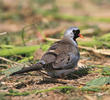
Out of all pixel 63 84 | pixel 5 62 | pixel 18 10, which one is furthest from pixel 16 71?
pixel 18 10

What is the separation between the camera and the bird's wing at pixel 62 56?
16.2 feet

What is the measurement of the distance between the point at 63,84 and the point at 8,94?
908 millimetres

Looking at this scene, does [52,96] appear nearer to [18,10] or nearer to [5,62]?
[5,62]

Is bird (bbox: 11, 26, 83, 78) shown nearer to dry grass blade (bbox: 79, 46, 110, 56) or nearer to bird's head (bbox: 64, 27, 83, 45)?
bird's head (bbox: 64, 27, 83, 45)

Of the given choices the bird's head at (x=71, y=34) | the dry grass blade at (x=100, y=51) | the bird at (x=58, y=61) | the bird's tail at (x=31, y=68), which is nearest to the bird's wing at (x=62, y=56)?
the bird at (x=58, y=61)

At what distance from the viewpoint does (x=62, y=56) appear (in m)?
5.05

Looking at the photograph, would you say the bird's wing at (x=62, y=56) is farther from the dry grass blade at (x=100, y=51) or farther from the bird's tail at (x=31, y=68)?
the dry grass blade at (x=100, y=51)

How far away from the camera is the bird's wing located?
4945mm

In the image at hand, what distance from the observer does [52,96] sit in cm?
443

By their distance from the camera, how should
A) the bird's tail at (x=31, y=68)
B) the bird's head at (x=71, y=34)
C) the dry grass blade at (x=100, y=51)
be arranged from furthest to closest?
the dry grass blade at (x=100, y=51) < the bird's head at (x=71, y=34) < the bird's tail at (x=31, y=68)

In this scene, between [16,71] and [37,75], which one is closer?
[16,71]

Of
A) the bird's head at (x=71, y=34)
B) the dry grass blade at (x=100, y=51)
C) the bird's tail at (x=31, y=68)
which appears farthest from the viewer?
the dry grass blade at (x=100, y=51)

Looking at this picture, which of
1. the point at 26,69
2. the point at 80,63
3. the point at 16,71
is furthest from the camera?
the point at 80,63

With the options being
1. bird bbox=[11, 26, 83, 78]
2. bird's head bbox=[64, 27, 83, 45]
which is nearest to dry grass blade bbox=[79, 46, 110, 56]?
bird's head bbox=[64, 27, 83, 45]
